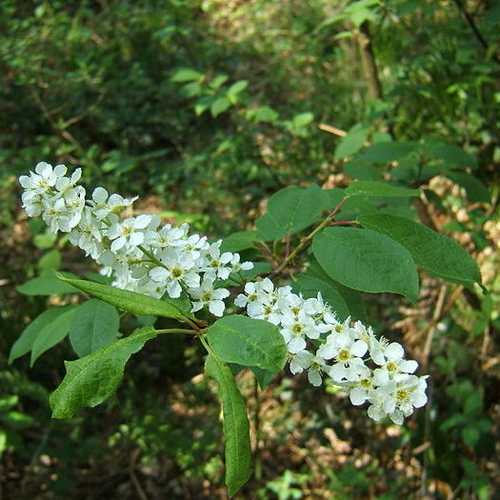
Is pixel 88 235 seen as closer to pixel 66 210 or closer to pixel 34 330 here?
pixel 66 210

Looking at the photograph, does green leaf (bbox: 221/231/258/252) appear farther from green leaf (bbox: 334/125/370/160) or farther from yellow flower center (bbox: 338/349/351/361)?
green leaf (bbox: 334/125/370/160)

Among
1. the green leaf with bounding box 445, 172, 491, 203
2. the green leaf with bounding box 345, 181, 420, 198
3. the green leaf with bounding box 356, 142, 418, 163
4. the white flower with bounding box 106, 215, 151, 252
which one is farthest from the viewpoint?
the green leaf with bounding box 356, 142, 418, 163

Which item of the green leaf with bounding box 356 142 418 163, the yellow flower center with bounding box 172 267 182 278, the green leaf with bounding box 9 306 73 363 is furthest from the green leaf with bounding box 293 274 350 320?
the green leaf with bounding box 356 142 418 163

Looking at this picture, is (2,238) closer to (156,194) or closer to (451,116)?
(156,194)

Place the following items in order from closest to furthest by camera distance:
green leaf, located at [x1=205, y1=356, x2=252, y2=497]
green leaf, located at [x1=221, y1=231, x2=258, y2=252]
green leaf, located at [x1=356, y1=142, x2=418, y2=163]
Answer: green leaf, located at [x1=205, y1=356, x2=252, y2=497]
green leaf, located at [x1=221, y1=231, x2=258, y2=252]
green leaf, located at [x1=356, y1=142, x2=418, y2=163]

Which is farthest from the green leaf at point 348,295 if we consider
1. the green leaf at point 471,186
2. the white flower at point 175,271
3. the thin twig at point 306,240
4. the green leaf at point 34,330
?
the green leaf at point 471,186

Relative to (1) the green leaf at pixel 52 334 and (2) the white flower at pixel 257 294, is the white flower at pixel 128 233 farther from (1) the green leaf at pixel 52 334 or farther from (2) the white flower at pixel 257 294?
(1) the green leaf at pixel 52 334

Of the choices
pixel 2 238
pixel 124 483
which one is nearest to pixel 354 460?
pixel 124 483
